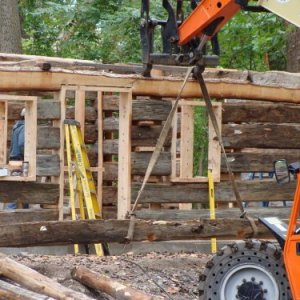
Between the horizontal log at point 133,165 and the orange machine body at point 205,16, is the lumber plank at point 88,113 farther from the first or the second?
the orange machine body at point 205,16

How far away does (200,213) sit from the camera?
13086mm

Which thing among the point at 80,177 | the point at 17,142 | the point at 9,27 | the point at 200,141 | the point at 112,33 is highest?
the point at 112,33

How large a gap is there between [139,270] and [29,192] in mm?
2944

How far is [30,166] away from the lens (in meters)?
12.2

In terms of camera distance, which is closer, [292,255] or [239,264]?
[292,255]

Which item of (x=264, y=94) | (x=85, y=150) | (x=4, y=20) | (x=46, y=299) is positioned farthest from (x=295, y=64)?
(x=46, y=299)

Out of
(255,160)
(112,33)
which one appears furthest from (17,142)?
(112,33)

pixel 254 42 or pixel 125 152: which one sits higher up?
pixel 254 42

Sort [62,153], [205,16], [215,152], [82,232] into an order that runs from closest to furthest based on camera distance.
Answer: [205,16]
[82,232]
[62,153]
[215,152]

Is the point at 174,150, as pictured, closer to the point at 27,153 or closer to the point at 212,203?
the point at 212,203

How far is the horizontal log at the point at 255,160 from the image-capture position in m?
13.5

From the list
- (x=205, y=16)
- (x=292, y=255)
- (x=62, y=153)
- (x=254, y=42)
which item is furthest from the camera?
(x=254, y=42)

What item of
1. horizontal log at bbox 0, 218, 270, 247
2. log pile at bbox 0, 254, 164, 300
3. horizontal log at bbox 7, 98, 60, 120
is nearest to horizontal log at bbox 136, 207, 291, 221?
horizontal log at bbox 7, 98, 60, 120

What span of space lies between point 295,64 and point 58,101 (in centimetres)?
540
